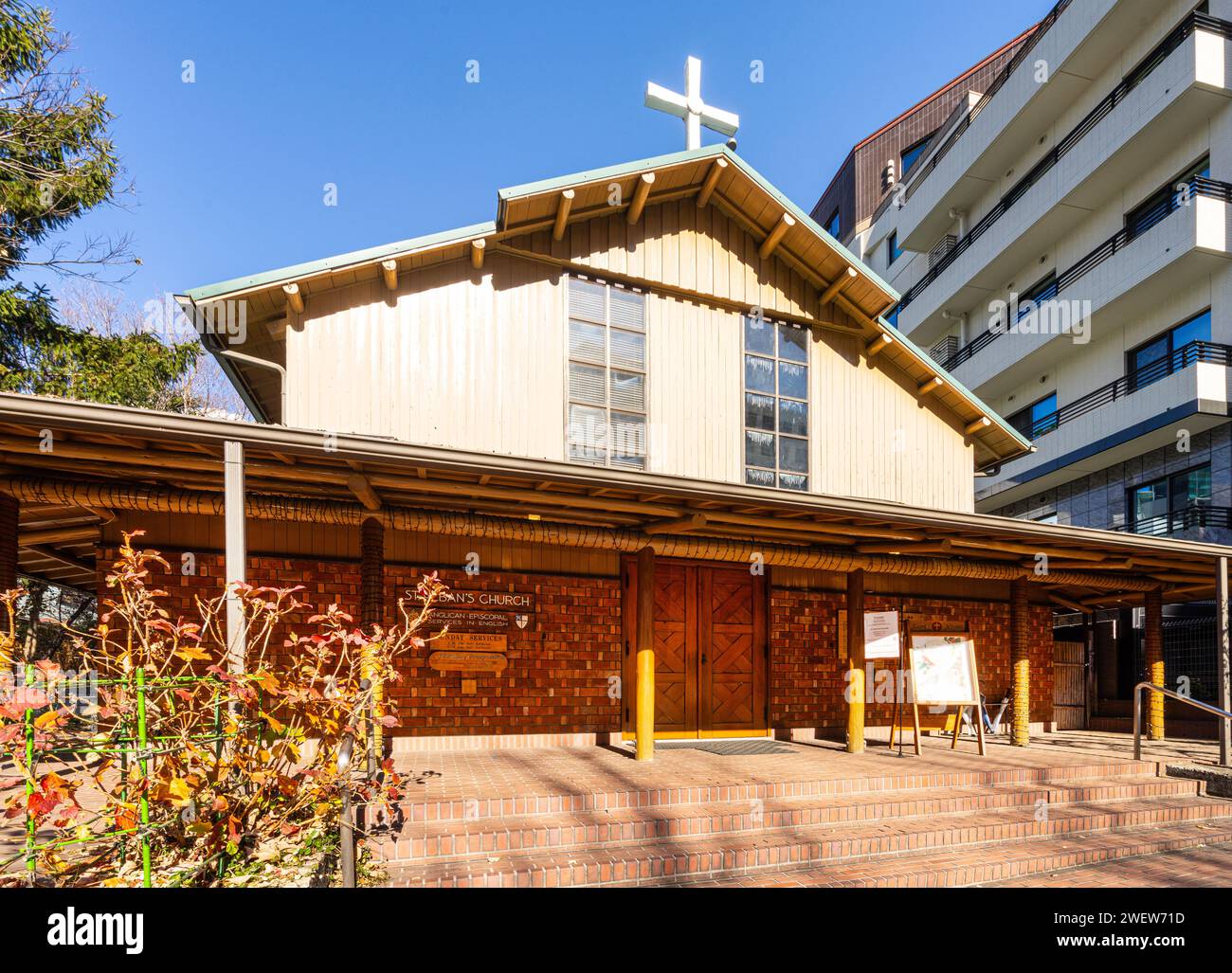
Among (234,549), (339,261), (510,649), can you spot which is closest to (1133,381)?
(510,649)

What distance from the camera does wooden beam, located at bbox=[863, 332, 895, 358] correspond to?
1090 centimetres

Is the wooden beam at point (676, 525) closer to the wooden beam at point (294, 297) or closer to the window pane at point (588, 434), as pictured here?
the window pane at point (588, 434)

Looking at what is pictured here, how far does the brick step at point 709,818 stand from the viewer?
539 cm

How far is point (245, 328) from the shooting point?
8.63 meters

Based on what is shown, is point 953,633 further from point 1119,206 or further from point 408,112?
point 1119,206

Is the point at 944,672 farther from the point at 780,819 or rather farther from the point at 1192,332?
the point at 1192,332

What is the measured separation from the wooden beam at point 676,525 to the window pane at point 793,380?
11.4ft

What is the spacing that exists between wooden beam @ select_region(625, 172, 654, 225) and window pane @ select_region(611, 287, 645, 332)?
100 centimetres

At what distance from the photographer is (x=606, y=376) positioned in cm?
948

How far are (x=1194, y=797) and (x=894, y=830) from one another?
4609 mm

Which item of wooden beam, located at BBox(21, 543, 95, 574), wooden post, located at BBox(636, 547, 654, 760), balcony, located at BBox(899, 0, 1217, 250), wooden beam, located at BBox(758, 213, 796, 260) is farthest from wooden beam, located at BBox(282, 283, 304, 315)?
balcony, located at BBox(899, 0, 1217, 250)

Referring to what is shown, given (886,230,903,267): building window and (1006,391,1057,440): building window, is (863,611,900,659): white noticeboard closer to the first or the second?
(1006,391,1057,440): building window

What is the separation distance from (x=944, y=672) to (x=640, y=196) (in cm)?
735
